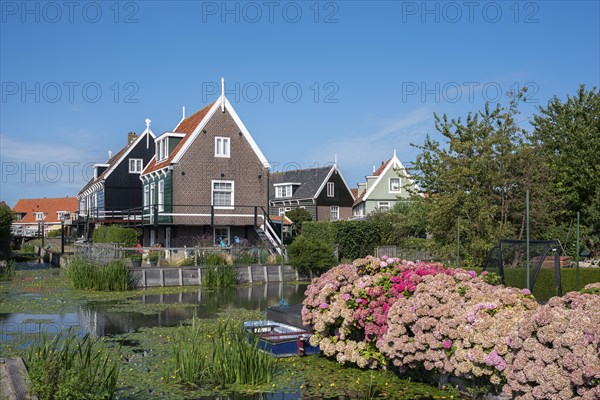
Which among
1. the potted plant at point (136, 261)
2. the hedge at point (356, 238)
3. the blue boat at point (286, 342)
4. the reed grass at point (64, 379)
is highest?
the hedge at point (356, 238)

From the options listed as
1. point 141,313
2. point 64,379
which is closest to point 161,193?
point 141,313

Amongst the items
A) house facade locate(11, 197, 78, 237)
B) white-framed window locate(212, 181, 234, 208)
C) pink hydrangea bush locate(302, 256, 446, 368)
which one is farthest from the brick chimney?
house facade locate(11, 197, 78, 237)

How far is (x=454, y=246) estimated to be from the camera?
81.5 feet

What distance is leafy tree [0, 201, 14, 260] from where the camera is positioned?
3534cm

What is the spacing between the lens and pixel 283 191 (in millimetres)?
70250

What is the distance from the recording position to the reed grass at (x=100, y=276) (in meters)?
24.2

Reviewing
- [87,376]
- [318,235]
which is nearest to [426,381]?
[87,376]

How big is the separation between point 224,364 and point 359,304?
9.11 feet

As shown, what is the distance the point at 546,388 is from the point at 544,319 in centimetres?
82

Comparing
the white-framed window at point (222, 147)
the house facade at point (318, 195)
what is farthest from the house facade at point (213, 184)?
the house facade at point (318, 195)

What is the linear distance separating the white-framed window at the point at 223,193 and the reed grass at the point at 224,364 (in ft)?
90.8

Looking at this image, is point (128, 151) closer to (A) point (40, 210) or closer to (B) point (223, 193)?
(B) point (223, 193)

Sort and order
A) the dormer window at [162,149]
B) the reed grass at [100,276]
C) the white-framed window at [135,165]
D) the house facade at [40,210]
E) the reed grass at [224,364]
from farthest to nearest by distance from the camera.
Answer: the house facade at [40,210] → the white-framed window at [135,165] → the dormer window at [162,149] → the reed grass at [100,276] → the reed grass at [224,364]

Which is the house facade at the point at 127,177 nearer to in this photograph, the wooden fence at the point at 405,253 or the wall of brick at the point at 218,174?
the wall of brick at the point at 218,174
